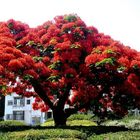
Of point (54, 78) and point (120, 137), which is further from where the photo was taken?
point (54, 78)

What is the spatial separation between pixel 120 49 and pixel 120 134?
7642mm

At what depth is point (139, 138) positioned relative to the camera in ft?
62.0

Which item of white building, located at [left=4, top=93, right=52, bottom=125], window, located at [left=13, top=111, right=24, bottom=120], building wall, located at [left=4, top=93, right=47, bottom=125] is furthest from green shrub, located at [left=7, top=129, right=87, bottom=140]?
window, located at [left=13, top=111, right=24, bottom=120]

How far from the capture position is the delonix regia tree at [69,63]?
24.3 meters

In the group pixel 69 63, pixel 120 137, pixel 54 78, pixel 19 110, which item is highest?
pixel 19 110

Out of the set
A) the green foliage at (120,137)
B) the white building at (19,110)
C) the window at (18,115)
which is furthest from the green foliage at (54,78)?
the window at (18,115)

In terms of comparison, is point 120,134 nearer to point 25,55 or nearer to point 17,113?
point 25,55

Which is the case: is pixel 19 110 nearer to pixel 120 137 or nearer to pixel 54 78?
pixel 54 78

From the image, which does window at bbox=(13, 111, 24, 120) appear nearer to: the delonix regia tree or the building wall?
the building wall

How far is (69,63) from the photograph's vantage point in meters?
25.6

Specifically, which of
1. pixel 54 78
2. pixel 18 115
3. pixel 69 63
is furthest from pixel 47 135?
pixel 18 115

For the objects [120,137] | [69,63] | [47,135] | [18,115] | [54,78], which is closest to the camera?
[120,137]

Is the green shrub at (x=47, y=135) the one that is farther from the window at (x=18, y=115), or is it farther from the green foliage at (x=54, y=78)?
the window at (x=18, y=115)

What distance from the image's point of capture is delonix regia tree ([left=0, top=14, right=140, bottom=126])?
24.3 m
